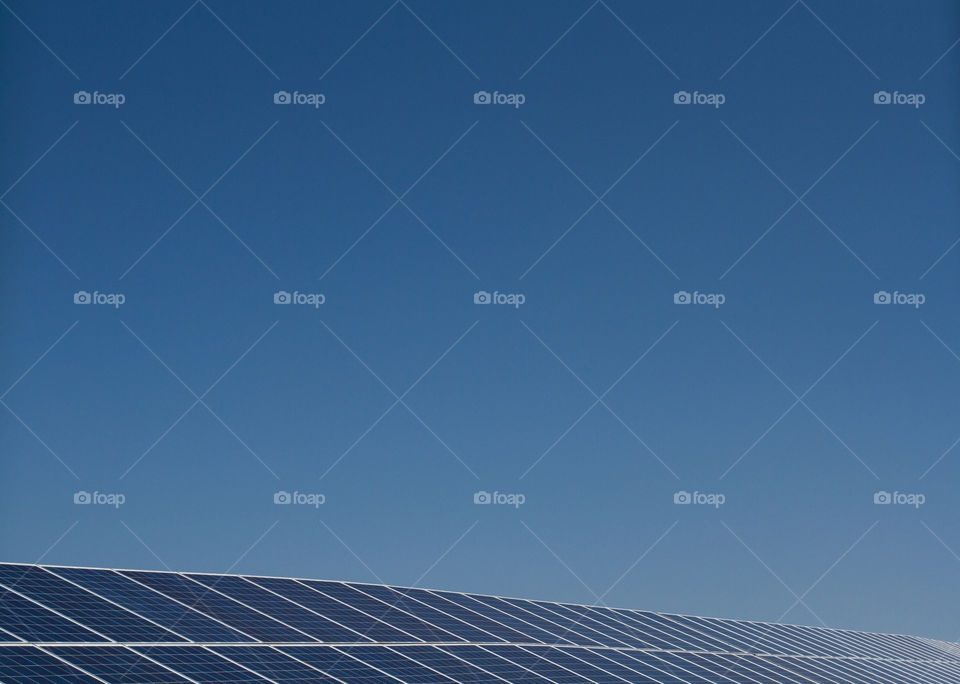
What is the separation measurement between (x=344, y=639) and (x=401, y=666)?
1.84 m

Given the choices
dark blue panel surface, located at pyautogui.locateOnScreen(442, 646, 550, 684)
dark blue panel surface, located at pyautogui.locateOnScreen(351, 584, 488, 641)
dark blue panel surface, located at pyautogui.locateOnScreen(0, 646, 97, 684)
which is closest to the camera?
dark blue panel surface, located at pyautogui.locateOnScreen(0, 646, 97, 684)

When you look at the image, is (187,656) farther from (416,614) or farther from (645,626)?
(645,626)

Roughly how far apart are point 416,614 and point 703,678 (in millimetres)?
7010

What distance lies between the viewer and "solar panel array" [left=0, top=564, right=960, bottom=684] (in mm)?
18219

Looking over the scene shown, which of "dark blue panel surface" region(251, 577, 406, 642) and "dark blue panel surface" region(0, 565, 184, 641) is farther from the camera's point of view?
"dark blue panel surface" region(251, 577, 406, 642)

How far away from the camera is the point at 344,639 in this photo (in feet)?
74.3

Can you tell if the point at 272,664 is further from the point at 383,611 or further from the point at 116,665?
the point at 383,611

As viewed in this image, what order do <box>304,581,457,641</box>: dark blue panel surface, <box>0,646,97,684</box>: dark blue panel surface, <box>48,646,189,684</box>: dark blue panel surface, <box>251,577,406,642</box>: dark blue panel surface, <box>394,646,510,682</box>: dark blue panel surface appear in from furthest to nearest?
1. <box>304,581,457,641</box>: dark blue panel surface
2. <box>251,577,406,642</box>: dark blue panel surface
3. <box>394,646,510,682</box>: dark blue panel surface
4. <box>48,646,189,684</box>: dark blue panel surface
5. <box>0,646,97,684</box>: dark blue panel surface

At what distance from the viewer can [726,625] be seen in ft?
115

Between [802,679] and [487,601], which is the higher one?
[487,601]

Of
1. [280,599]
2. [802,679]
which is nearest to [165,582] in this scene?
[280,599]

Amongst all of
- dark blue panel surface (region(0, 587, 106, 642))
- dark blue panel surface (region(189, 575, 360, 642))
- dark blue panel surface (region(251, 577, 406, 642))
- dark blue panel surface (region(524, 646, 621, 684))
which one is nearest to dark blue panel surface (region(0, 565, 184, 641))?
dark blue panel surface (region(0, 587, 106, 642))

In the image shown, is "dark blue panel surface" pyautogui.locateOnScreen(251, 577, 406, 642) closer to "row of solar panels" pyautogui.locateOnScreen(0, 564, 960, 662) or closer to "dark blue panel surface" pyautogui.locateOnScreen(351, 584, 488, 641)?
"row of solar panels" pyautogui.locateOnScreen(0, 564, 960, 662)

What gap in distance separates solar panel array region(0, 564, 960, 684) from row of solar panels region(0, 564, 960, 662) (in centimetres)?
6
